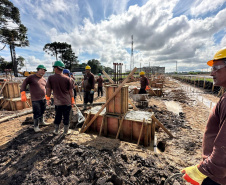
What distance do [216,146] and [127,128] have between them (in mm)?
2999

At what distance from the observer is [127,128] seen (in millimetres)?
3807

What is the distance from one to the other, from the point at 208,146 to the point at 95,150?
7.67 ft

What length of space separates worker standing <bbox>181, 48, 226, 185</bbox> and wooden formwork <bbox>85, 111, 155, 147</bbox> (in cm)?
228

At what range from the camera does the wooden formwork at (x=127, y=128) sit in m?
3.49

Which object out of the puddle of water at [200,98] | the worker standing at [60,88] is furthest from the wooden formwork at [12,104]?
the puddle of water at [200,98]

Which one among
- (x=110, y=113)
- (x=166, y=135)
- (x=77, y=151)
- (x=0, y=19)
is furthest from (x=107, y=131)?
(x=0, y=19)

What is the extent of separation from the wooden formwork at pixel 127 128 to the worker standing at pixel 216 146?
228 cm

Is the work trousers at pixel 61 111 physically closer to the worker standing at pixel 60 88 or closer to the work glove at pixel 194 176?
the worker standing at pixel 60 88

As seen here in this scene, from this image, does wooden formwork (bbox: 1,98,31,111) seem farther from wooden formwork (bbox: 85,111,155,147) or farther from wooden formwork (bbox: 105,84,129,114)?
wooden formwork (bbox: 105,84,129,114)

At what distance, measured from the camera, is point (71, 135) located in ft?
11.6

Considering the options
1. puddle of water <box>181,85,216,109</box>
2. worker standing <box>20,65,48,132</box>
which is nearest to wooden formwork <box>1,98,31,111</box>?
worker standing <box>20,65,48,132</box>

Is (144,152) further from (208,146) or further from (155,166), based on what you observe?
(208,146)

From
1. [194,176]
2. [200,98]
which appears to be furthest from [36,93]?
[200,98]

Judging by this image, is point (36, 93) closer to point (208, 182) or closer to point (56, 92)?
point (56, 92)
